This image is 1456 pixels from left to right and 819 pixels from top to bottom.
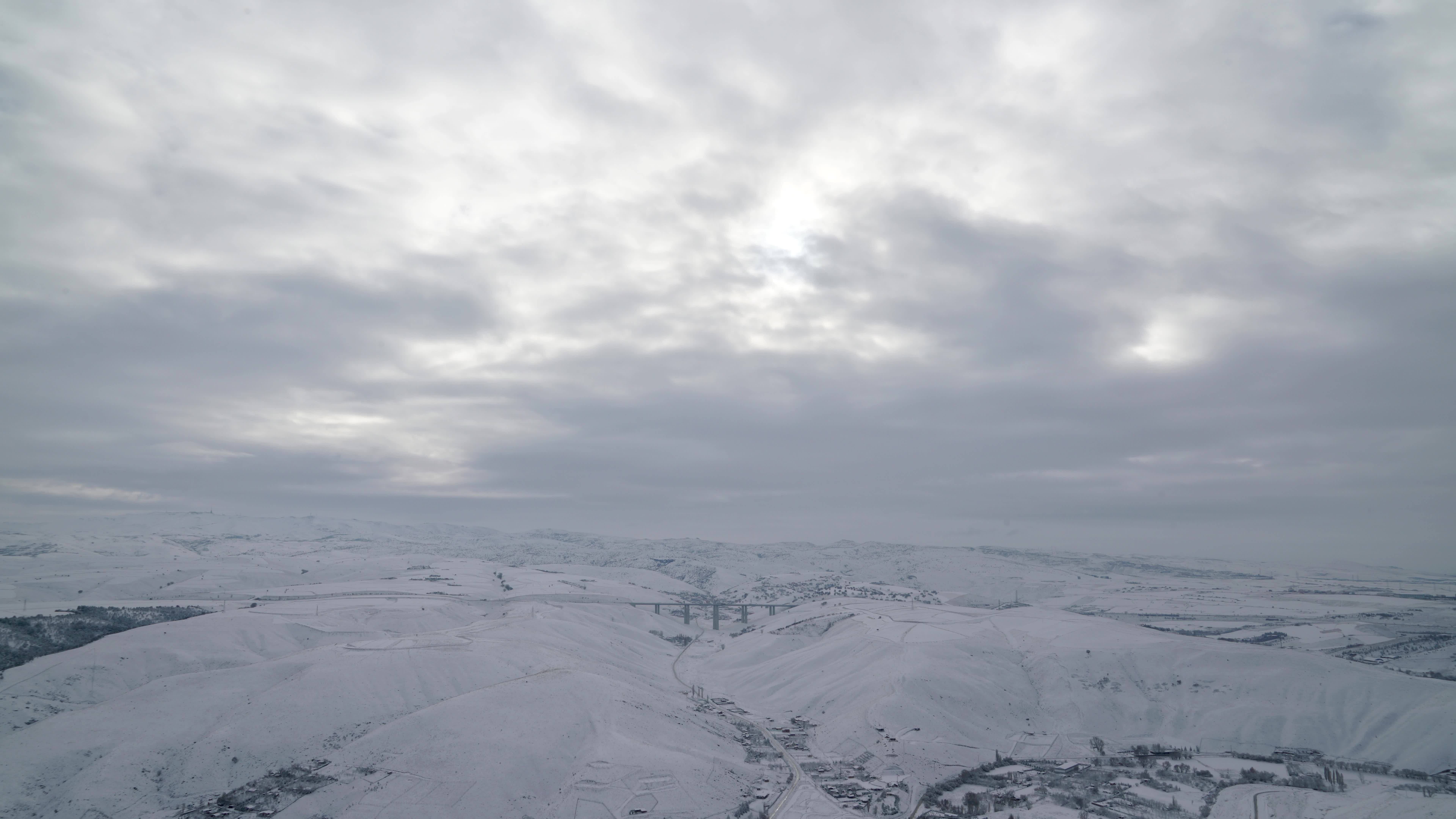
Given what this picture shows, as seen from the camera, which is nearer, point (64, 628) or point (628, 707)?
point (628, 707)

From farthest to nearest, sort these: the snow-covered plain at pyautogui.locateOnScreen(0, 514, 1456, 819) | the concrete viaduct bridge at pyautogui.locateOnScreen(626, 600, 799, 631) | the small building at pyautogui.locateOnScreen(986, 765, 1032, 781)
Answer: the concrete viaduct bridge at pyautogui.locateOnScreen(626, 600, 799, 631) → the small building at pyautogui.locateOnScreen(986, 765, 1032, 781) → the snow-covered plain at pyautogui.locateOnScreen(0, 514, 1456, 819)

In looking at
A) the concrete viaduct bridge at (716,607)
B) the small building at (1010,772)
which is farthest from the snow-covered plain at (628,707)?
the concrete viaduct bridge at (716,607)

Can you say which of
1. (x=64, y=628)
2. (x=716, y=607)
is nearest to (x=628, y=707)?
(x=64, y=628)

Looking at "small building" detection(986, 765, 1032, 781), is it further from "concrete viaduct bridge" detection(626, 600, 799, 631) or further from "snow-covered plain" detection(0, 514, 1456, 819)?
"concrete viaduct bridge" detection(626, 600, 799, 631)

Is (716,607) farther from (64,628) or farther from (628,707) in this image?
(64,628)

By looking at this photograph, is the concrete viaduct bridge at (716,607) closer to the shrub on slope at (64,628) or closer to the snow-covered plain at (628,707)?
the snow-covered plain at (628,707)

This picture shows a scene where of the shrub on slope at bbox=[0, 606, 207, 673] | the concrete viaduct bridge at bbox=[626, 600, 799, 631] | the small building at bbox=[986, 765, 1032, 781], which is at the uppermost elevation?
the shrub on slope at bbox=[0, 606, 207, 673]

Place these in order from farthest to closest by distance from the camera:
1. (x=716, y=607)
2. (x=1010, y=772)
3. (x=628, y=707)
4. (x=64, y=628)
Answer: (x=716, y=607) → (x=64, y=628) → (x=628, y=707) → (x=1010, y=772)

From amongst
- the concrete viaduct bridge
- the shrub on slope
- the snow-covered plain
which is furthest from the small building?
the concrete viaduct bridge

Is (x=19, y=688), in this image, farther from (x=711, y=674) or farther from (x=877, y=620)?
(x=877, y=620)
